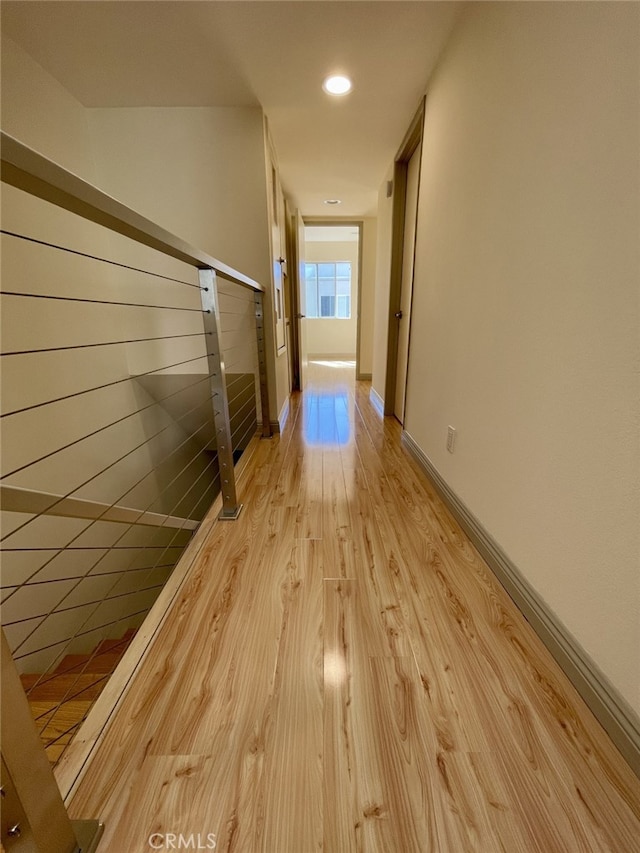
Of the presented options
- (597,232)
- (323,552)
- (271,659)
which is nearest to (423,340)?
(597,232)

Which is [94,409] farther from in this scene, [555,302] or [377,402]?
[555,302]

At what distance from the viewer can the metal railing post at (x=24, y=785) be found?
45cm

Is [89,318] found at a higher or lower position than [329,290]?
lower

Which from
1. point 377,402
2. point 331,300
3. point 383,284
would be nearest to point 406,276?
point 383,284

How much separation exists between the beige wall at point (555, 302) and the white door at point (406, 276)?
3.08ft

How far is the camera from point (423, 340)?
2102 mm

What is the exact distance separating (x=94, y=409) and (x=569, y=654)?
285 cm

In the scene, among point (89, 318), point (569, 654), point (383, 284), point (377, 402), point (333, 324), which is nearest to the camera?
point (569, 654)

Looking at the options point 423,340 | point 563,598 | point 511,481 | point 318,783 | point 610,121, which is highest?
point 610,121

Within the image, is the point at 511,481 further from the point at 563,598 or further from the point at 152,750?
the point at 152,750

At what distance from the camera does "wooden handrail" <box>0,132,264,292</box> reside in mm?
478

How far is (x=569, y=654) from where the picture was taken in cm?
88

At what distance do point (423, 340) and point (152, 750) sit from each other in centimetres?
214

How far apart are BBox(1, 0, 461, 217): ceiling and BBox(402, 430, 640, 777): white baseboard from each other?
238 cm
